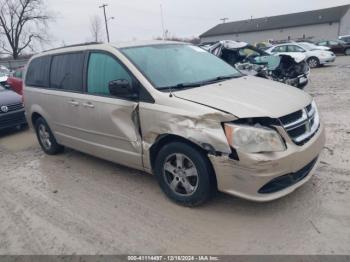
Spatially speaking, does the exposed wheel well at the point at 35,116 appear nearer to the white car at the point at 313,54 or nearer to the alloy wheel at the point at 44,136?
the alloy wheel at the point at 44,136

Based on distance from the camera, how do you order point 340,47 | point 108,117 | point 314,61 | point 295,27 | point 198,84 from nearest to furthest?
point 198,84, point 108,117, point 314,61, point 340,47, point 295,27

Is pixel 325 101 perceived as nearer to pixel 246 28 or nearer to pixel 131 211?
pixel 131 211

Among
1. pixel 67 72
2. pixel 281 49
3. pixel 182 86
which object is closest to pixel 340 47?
pixel 281 49

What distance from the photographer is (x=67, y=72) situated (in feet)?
15.9

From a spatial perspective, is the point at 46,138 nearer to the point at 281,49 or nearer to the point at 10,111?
the point at 10,111

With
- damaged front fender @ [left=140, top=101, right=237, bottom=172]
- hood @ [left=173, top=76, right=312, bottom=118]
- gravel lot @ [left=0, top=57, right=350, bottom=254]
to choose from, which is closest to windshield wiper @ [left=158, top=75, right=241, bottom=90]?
hood @ [left=173, top=76, right=312, bottom=118]

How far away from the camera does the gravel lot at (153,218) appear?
297 cm

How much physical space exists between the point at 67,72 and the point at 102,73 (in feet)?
2.99

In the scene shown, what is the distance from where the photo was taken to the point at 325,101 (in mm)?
8312

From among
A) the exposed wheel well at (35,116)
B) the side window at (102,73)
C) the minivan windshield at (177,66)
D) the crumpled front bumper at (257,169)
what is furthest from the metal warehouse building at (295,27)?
the crumpled front bumper at (257,169)

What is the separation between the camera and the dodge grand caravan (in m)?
3.03

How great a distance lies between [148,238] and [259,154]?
4.38ft

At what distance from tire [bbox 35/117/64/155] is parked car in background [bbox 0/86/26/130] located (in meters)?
2.27

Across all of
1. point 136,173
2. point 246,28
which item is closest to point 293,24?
point 246,28
